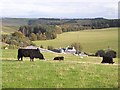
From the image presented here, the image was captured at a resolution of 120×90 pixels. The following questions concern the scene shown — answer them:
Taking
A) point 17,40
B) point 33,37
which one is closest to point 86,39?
point 33,37

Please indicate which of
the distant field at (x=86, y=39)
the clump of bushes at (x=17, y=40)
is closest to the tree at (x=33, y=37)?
the distant field at (x=86, y=39)

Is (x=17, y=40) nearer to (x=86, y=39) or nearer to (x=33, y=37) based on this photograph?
(x=33, y=37)

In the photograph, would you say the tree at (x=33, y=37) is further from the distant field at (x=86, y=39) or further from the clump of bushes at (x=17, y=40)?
the clump of bushes at (x=17, y=40)

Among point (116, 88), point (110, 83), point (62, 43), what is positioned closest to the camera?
point (116, 88)

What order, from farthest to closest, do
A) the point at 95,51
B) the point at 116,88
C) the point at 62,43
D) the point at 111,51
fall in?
the point at 62,43 → the point at 95,51 → the point at 111,51 → the point at 116,88

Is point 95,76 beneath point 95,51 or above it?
above

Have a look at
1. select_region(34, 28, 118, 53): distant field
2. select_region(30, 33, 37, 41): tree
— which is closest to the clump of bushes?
select_region(30, 33, 37, 41): tree

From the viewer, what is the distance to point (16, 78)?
12250 millimetres

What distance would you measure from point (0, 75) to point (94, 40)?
73534 mm

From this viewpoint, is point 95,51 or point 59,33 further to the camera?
point 59,33

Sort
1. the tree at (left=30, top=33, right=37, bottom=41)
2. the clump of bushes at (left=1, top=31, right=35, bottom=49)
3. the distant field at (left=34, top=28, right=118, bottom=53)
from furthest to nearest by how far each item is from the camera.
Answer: the distant field at (left=34, top=28, right=118, bottom=53)
the tree at (left=30, top=33, right=37, bottom=41)
the clump of bushes at (left=1, top=31, right=35, bottom=49)

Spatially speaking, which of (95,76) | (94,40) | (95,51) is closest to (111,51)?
(95,51)

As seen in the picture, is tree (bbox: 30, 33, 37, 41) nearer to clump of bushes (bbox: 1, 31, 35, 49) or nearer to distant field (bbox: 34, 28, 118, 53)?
distant field (bbox: 34, 28, 118, 53)

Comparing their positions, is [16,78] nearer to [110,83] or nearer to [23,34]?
[110,83]
